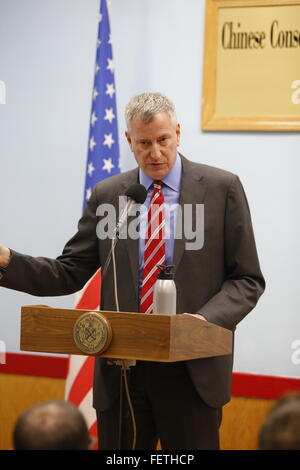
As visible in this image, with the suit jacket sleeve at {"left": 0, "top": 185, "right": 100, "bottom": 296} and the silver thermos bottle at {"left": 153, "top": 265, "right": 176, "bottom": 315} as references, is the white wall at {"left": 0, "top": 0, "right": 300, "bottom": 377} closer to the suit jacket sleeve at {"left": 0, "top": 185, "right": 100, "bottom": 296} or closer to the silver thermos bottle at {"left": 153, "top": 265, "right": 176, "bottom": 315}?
the suit jacket sleeve at {"left": 0, "top": 185, "right": 100, "bottom": 296}

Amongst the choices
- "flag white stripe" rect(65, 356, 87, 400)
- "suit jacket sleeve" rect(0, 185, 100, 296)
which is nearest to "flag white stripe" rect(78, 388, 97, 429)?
"flag white stripe" rect(65, 356, 87, 400)

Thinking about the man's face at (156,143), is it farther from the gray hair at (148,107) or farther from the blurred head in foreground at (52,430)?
the blurred head in foreground at (52,430)

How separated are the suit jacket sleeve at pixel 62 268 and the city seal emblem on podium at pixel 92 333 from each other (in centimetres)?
52

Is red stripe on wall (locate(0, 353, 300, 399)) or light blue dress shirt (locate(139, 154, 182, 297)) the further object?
red stripe on wall (locate(0, 353, 300, 399))

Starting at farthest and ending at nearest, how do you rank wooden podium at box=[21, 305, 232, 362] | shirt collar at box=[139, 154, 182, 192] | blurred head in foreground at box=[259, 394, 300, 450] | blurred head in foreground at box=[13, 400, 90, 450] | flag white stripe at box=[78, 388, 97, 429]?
flag white stripe at box=[78, 388, 97, 429], shirt collar at box=[139, 154, 182, 192], wooden podium at box=[21, 305, 232, 362], blurred head in foreground at box=[13, 400, 90, 450], blurred head in foreground at box=[259, 394, 300, 450]

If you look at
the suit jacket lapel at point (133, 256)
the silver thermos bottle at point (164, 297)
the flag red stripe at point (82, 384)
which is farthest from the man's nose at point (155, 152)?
the flag red stripe at point (82, 384)

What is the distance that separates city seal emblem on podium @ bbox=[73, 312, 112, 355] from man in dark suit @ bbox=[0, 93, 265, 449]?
1.39 feet

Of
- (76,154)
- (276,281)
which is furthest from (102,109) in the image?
(276,281)

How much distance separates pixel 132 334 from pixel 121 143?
247 centimetres

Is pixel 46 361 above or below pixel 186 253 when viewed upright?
below

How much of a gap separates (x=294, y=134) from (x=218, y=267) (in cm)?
172

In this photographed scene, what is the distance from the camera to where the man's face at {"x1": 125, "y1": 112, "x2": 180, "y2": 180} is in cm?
277

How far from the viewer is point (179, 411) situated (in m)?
2.61
